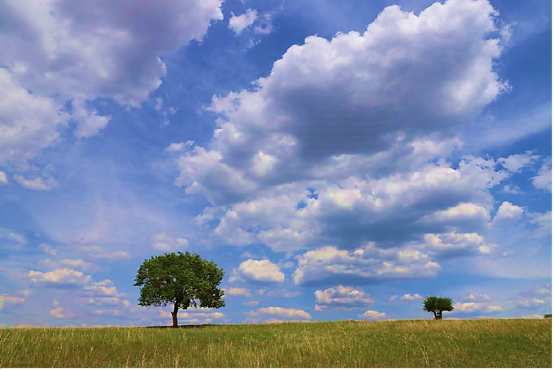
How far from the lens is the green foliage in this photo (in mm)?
59719

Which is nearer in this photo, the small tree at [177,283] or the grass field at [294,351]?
the grass field at [294,351]

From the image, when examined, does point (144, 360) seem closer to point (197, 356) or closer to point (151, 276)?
point (197, 356)

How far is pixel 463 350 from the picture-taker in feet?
84.9

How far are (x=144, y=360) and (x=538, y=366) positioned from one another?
914 inches

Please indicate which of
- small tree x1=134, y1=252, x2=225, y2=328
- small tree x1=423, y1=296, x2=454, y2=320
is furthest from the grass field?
small tree x1=423, y1=296, x2=454, y2=320

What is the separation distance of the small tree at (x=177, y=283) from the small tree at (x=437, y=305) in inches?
1839

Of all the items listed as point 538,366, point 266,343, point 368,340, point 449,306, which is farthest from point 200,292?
point 449,306

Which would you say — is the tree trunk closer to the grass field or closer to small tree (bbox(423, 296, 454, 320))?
the grass field

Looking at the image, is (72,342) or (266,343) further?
(266,343)

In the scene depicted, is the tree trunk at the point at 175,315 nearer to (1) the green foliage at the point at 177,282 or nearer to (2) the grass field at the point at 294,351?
(1) the green foliage at the point at 177,282

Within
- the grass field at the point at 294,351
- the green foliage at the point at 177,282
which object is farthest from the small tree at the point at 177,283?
the grass field at the point at 294,351

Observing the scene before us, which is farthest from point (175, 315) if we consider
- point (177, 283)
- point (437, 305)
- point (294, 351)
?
point (437, 305)

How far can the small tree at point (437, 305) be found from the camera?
82.7m

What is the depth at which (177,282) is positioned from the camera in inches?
2379
